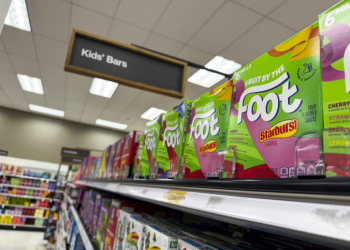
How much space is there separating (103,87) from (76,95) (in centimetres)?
135

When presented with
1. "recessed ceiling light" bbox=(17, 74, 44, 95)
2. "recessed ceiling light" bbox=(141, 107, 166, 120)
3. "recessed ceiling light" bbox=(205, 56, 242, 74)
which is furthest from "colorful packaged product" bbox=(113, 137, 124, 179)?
"recessed ceiling light" bbox=(17, 74, 44, 95)

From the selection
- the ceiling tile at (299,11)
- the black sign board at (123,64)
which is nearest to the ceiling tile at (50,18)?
the black sign board at (123,64)

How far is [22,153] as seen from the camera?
30.9ft

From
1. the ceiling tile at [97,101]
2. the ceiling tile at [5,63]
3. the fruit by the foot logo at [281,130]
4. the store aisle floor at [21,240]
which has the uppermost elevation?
the ceiling tile at [5,63]

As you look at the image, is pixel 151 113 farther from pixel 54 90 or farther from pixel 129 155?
pixel 129 155

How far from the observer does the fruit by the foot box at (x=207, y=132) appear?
76cm

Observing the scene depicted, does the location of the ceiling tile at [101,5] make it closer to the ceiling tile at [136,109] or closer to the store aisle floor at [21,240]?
the ceiling tile at [136,109]

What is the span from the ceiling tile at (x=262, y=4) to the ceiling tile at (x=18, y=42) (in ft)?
12.0

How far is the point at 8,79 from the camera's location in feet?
21.5

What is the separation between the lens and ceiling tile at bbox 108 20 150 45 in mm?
3586

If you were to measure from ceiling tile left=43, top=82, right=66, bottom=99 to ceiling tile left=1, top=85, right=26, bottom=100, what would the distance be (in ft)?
2.91

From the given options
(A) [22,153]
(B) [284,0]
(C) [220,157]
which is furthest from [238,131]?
(A) [22,153]

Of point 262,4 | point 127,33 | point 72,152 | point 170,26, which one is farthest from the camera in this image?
point 72,152

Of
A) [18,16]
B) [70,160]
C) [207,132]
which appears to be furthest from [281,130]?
[70,160]
